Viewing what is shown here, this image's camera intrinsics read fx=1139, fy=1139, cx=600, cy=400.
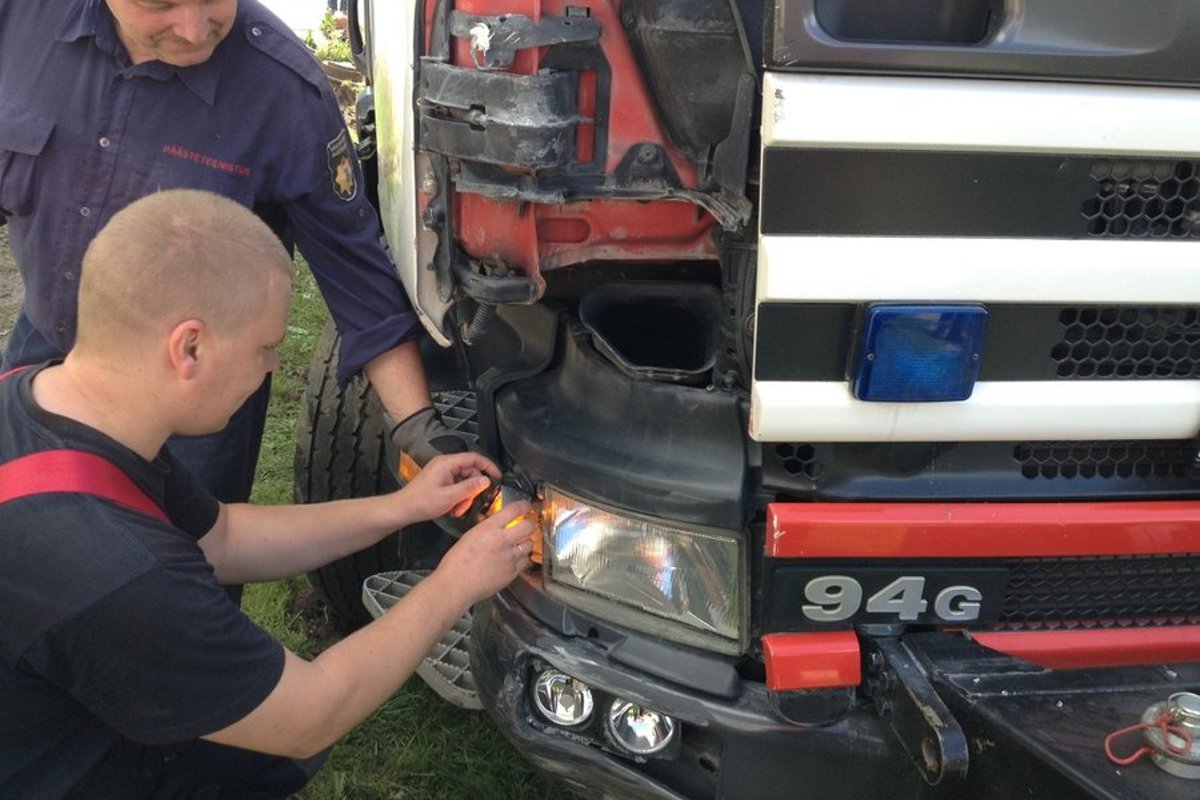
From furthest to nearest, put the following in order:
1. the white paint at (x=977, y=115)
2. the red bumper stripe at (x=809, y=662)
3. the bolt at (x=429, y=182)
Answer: the bolt at (x=429, y=182)
the red bumper stripe at (x=809, y=662)
the white paint at (x=977, y=115)

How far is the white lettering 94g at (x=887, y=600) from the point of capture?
1771 millimetres

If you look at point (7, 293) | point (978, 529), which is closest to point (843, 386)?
point (978, 529)

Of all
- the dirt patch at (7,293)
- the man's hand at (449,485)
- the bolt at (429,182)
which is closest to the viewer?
the bolt at (429,182)

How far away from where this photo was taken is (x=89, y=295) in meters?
1.62

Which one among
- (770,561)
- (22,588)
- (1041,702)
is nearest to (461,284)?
(770,561)

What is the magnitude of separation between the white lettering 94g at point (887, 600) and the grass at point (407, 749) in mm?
1195

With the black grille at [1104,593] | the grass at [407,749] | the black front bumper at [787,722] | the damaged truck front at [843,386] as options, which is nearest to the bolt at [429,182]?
the damaged truck front at [843,386]

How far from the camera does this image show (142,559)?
155 centimetres

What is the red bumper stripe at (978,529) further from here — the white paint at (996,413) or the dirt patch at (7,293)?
the dirt patch at (7,293)

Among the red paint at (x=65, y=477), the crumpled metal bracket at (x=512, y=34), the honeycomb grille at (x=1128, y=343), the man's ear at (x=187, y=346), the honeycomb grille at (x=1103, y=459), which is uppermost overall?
the crumpled metal bracket at (x=512, y=34)

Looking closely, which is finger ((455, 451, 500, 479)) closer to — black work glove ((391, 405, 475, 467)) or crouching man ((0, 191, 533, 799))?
black work glove ((391, 405, 475, 467))

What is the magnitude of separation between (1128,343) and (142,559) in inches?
57.9

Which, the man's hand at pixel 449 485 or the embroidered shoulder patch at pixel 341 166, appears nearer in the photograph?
the man's hand at pixel 449 485

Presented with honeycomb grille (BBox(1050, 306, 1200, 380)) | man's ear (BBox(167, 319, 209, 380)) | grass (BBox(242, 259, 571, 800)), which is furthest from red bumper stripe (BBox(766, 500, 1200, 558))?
grass (BBox(242, 259, 571, 800))
